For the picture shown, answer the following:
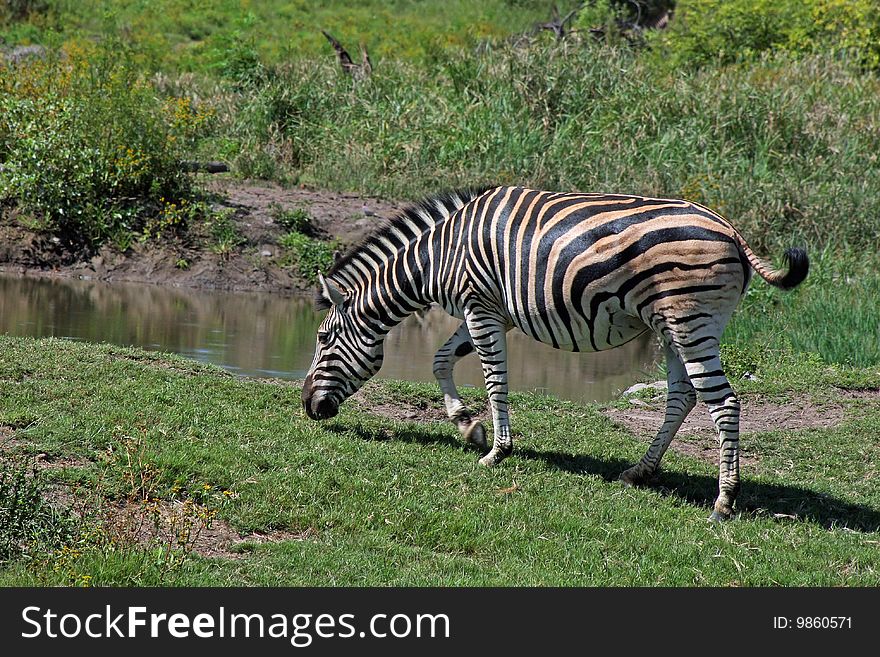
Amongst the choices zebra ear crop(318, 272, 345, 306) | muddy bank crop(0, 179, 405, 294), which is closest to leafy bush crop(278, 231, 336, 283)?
muddy bank crop(0, 179, 405, 294)

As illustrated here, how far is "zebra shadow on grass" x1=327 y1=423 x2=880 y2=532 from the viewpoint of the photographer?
736 cm

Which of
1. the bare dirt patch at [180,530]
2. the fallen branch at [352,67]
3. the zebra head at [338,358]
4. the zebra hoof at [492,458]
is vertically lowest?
the bare dirt patch at [180,530]

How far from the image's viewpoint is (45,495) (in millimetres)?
6234

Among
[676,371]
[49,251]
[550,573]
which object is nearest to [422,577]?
[550,573]

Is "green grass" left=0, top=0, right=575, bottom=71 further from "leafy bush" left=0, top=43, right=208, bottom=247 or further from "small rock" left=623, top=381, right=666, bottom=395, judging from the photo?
"small rock" left=623, top=381, right=666, bottom=395

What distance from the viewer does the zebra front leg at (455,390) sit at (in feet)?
27.5

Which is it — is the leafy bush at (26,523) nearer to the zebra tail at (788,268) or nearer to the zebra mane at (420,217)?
the zebra mane at (420,217)

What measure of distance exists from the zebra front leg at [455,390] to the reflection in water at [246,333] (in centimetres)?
300

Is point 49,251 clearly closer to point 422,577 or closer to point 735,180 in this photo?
point 735,180

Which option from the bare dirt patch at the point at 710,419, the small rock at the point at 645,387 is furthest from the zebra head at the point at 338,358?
the small rock at the point at 645,387

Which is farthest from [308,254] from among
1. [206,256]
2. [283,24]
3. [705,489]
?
[283,24]

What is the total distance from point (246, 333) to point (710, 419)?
626cm

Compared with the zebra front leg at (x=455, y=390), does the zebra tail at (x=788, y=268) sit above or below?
above

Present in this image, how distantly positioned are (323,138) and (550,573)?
1559 cm
